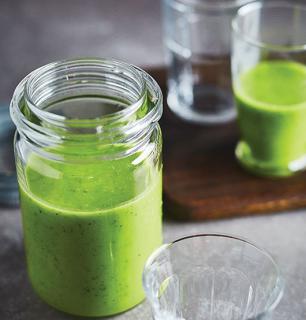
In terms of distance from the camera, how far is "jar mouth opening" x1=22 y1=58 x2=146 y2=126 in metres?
1.07

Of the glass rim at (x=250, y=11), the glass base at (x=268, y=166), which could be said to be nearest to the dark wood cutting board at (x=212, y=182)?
the glass base at (x=268, y=166)

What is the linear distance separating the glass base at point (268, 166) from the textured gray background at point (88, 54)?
9cm

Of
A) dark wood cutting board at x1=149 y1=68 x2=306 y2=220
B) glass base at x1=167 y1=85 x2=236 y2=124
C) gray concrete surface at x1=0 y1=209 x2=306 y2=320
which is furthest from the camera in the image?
glass base at x1=167 y1=85 x2=236 y2=124

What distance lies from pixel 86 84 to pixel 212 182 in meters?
0.34

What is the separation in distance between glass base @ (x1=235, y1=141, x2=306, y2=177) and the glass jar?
31cm

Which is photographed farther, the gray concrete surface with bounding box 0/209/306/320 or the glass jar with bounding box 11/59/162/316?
the gray concrete surface with bounding box 0/209/306/320

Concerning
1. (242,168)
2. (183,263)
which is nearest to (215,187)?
(242,168)

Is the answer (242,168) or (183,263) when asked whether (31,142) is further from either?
(242,168)

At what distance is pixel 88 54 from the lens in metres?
1.69

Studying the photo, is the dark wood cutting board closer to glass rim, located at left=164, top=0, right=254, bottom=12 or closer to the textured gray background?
the textured gray background

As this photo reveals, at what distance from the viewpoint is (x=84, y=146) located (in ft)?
3.28

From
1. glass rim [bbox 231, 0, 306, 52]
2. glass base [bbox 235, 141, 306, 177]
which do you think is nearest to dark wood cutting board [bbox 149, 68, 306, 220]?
glass base [bbox 235, 141, 306, 177]

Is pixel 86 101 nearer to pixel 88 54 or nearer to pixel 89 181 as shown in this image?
pixel 89 181

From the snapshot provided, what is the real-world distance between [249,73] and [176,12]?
0.22 m
